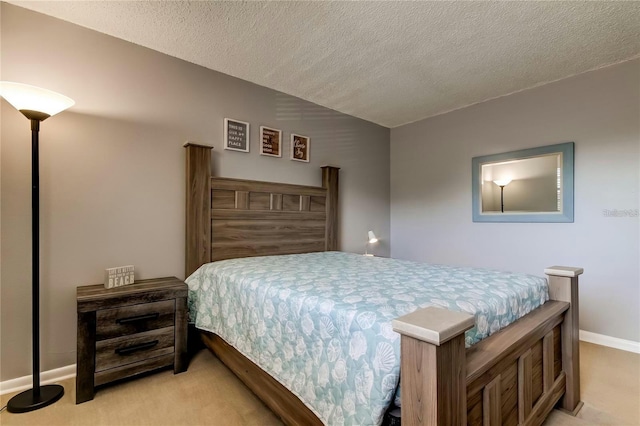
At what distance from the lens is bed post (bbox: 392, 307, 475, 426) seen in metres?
0.78

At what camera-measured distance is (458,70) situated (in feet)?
8.86

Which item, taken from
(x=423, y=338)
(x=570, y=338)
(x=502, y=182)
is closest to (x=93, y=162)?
(x=423, y=338)

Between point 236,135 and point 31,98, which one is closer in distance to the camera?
point 31,98

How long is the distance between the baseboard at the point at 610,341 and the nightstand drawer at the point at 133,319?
140 inches

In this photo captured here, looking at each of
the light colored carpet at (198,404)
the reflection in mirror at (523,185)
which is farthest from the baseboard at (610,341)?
the reflection in mirror at (523,185)

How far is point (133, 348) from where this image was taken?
189 centimetres

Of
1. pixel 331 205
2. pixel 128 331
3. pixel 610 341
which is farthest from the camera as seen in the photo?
pixel 331 205

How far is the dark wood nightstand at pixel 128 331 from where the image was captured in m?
1.74

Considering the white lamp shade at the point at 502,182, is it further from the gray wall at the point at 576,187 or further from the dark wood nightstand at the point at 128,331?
the dark wood nightstand at the point at 128,331

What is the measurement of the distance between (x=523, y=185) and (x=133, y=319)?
12.1ft

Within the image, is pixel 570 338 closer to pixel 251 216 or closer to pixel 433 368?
pixel 433 368

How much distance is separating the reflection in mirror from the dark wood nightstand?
3272 millimetres

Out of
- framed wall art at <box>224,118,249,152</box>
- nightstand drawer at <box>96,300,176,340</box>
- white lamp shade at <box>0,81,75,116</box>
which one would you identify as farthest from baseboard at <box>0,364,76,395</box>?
framed wall art at <box>224,118,249,152</box>

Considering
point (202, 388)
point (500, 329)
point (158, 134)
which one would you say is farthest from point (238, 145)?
point (500, 329)
